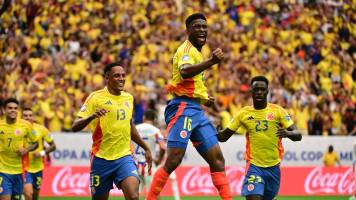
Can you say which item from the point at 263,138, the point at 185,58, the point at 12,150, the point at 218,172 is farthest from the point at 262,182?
the point at 12,150

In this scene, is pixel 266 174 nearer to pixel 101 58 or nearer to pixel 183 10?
pixel 101 58

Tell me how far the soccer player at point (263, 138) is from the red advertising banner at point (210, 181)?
Result: 10973 millimetres

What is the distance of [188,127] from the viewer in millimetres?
10984

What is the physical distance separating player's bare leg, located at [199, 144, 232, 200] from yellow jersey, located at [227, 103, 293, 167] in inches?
69.9

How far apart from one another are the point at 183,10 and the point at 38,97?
366 inches

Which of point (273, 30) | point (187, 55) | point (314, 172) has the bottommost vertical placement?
point (314, 172)

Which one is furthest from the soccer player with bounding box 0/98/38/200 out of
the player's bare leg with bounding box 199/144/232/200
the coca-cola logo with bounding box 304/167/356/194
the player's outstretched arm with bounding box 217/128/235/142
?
the coca-cola logo with bounding box 304/167/356/194

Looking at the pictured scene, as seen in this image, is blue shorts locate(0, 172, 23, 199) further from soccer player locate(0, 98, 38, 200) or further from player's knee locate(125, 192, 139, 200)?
player's knee locate(125, 192, 139, 200)

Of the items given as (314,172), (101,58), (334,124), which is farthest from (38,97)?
(334,124)

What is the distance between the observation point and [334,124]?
2869cm

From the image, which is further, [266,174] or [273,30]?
[273,30]

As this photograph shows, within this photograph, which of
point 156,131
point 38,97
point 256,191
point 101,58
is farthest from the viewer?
point 101,58

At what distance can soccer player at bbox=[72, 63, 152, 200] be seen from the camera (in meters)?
11.3

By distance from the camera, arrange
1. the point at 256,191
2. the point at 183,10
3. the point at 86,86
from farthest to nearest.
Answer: the point at 183,10 → the point at 86,86 → the point at 256,191
